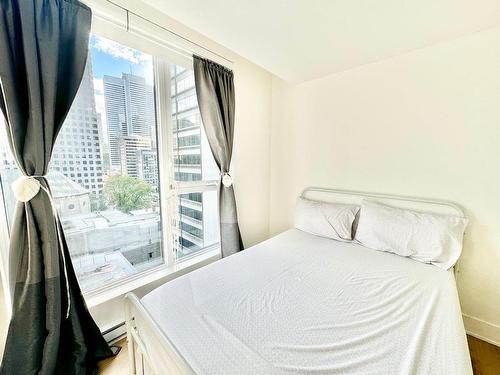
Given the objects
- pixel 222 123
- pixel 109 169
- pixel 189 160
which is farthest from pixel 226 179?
pixel 109 169

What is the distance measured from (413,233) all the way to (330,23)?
1587mm

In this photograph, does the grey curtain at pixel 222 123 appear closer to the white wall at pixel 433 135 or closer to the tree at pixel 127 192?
the tree at pixel 127 192

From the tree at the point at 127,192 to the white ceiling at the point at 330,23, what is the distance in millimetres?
1198

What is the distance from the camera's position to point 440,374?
0.77 m

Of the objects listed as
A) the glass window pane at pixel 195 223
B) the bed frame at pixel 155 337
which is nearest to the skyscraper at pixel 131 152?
the glass window pane at pixel 195 223

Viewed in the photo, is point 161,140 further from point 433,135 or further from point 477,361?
point 477,361

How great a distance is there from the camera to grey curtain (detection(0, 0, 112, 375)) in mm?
1097

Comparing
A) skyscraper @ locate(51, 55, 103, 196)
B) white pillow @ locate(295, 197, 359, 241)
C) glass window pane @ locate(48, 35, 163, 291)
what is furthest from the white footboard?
white pillow @ locate(295, 197, 359, 241)

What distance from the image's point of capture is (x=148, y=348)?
0.98 m

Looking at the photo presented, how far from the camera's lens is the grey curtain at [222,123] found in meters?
1.97

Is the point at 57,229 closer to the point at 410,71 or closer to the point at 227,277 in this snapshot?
the point at 227,277

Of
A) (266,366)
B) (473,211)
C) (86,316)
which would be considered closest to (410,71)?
(473,211)

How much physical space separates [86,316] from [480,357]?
2.62m

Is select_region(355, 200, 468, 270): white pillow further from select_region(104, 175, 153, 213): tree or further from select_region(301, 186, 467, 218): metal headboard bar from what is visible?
select_region(104, 175, 153, 213): tree
